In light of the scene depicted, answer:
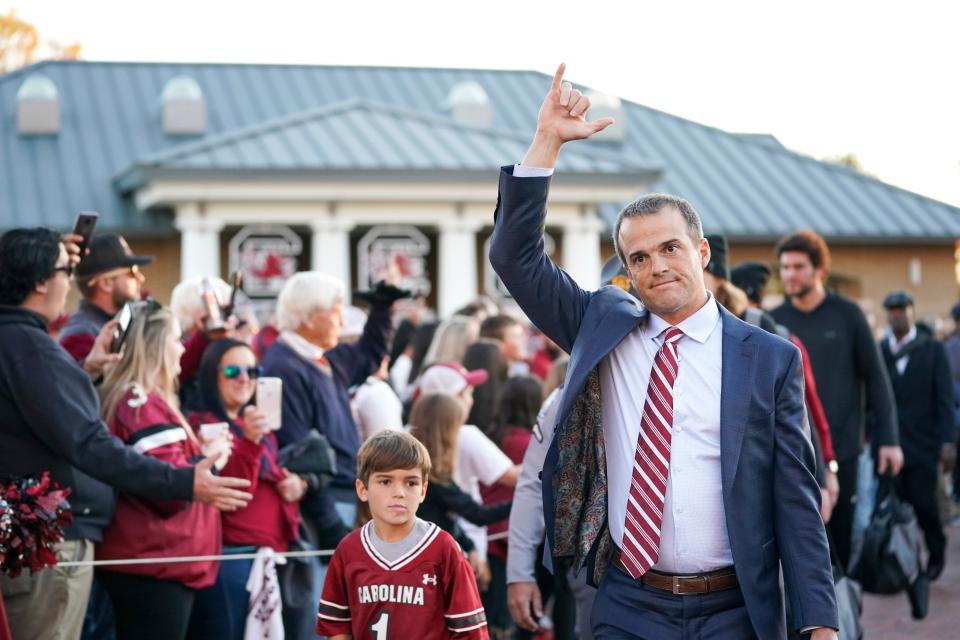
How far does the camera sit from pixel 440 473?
6.82 m

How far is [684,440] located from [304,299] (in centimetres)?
350

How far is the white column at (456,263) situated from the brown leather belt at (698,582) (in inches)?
887

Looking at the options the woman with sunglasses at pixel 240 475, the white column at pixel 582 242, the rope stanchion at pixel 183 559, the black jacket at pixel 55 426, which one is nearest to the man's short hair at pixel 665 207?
the black jacket at pixel 55 426

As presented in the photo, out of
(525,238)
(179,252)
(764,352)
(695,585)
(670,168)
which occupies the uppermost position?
(670,168)

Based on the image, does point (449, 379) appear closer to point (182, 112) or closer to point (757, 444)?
point (757, 444)

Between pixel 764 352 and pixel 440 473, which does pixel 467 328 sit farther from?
pixel 764 352

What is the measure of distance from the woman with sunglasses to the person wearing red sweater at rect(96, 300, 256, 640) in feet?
0.55

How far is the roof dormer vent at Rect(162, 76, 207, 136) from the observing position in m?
31.2

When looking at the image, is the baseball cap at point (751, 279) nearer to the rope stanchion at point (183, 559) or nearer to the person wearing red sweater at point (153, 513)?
the rope stanchion at point (183, 559)

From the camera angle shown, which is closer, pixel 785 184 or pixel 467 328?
pixel 467 328

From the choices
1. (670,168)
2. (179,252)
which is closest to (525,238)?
(179,252)

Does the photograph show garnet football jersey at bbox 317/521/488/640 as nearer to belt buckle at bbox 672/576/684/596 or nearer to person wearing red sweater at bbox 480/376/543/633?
belt buckle at bbox 672/576/684/596

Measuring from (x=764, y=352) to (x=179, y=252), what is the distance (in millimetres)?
24965

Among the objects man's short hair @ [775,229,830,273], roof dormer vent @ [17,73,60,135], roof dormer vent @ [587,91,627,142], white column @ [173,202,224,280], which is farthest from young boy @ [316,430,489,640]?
roof dormer vent @ [17,73,60,135]
